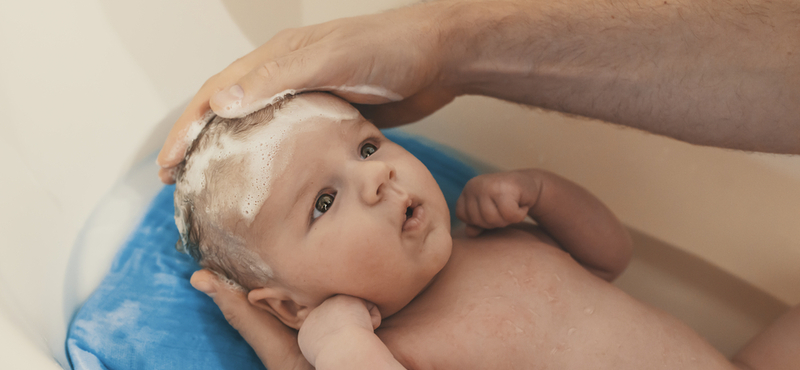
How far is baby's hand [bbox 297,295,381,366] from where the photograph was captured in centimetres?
84

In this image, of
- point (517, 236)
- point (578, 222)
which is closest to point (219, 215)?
point (517, 236)

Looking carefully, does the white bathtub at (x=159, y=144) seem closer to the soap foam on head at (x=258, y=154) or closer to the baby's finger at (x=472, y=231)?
the soap foam on head at (x=258, y=154)

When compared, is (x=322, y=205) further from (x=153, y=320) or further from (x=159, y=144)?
(x=159, y=144)

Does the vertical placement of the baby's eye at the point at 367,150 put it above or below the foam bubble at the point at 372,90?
below

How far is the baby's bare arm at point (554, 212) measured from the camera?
112 cm

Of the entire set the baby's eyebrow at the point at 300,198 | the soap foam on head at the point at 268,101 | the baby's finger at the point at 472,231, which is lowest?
the baby's finger at the point at 472,231

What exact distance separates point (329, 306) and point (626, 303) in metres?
0.58

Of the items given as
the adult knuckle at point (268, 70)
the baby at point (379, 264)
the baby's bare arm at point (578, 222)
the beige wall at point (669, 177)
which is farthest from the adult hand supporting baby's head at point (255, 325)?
the beige wall at point (669, 177)

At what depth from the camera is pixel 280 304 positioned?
0.99m

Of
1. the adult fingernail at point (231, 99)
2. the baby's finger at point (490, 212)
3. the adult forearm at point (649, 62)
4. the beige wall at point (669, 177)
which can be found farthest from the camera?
the beige wall at point (669, 177)

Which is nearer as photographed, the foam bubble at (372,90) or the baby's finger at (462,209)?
the foam bubble at (372,90)

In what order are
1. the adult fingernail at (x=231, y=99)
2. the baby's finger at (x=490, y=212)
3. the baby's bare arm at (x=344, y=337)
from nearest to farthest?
the baby's bare arm at (x=344, y=337)
the adult fingernail at (x=231, y=99)
the baby's finger at (x=490, y=212)

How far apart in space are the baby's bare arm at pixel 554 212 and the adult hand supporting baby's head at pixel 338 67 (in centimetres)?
27

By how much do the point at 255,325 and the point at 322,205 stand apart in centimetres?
28
